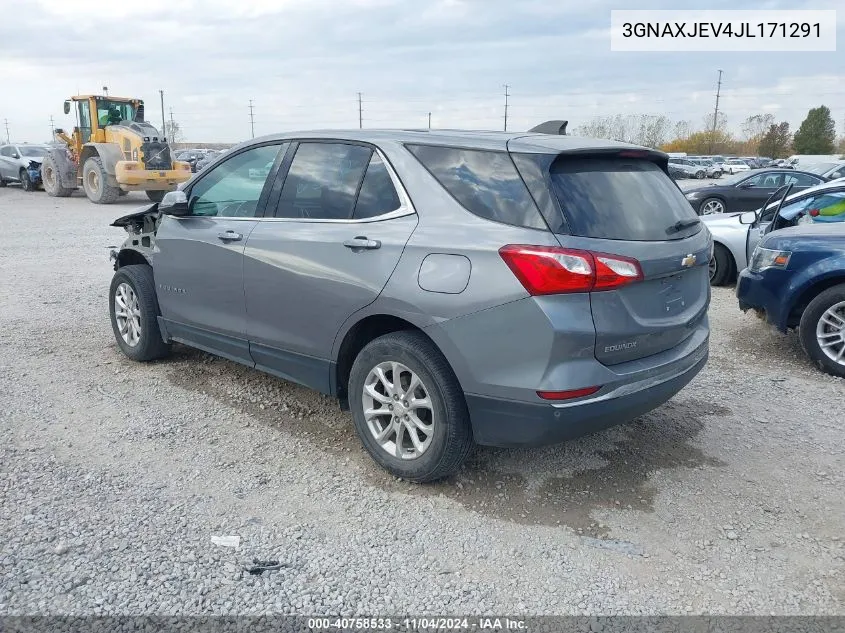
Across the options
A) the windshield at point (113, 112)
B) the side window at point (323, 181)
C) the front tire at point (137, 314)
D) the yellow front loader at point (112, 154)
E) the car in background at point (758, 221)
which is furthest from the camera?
the windshield at point (113, 112)

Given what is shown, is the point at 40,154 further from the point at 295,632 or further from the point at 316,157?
the point at 295,632

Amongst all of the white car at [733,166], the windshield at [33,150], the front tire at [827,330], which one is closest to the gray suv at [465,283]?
the front tire at [827,330]

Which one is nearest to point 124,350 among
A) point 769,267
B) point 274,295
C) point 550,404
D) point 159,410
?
point 159,410

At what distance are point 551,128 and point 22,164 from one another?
26.6m

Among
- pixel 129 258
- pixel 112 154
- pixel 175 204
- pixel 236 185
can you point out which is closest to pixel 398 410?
pixel 236 185

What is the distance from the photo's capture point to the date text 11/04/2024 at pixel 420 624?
2629 millimetres

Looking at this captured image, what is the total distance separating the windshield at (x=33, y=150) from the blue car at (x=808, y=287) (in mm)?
27015

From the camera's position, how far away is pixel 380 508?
3.46m

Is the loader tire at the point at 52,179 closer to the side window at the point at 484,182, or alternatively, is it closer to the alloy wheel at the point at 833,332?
the side window at the point at 484,182

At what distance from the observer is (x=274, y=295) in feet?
13.4

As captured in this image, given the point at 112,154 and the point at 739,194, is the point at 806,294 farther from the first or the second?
the point at 112,154

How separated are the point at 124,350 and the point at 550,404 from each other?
392cm

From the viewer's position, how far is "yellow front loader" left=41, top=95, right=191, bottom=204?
1908cm

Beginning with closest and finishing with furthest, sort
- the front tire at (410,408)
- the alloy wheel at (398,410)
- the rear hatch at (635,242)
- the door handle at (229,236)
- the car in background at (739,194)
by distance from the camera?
1. the rear hatch at (635,242)
2. the front tire at (410,408)
3. the alloy wheel at (398,410)
4. the door handle at (229,236)
5. the car in background at (739,194)
